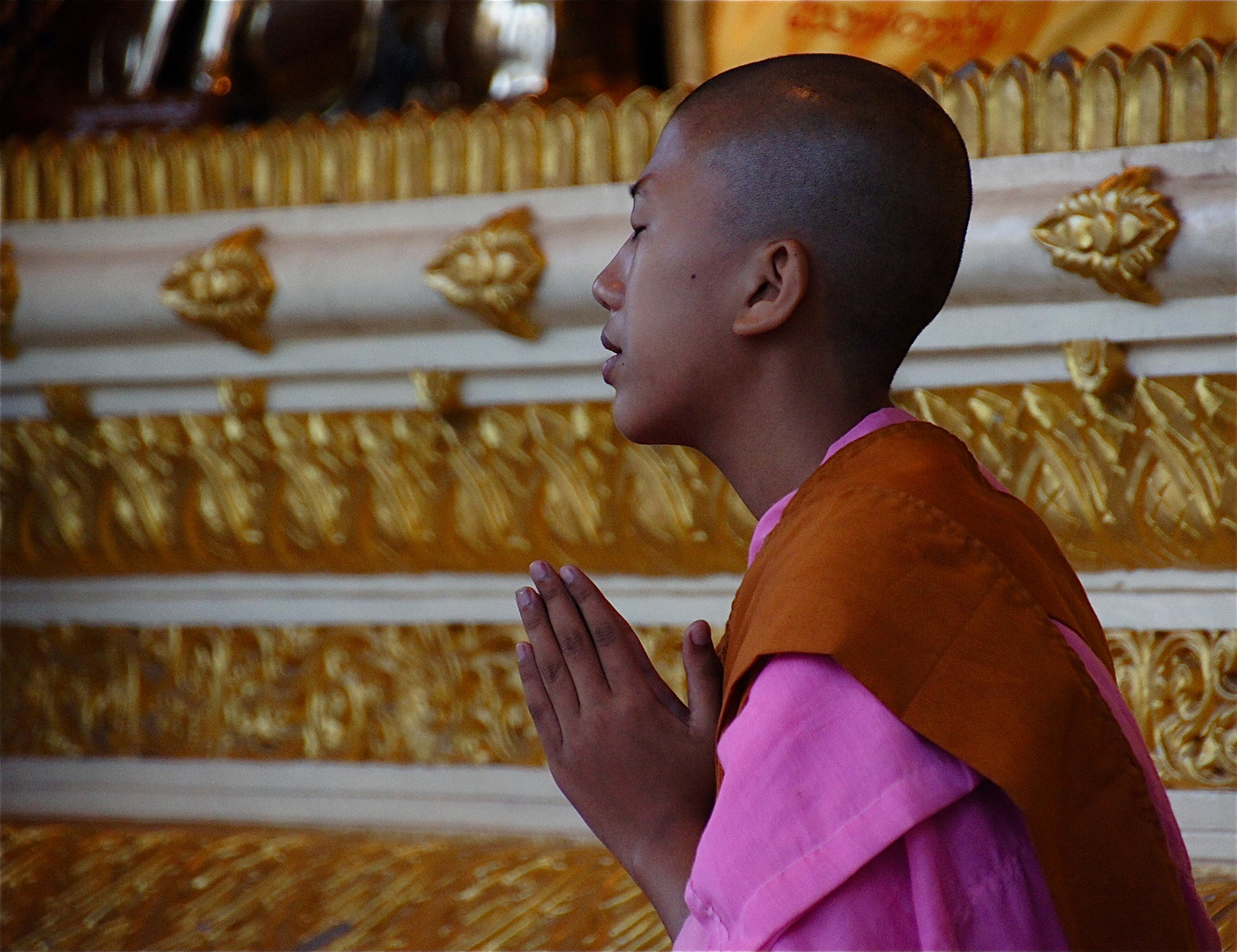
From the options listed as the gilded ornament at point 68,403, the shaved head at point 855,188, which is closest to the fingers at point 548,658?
the shaved head at point 855,188

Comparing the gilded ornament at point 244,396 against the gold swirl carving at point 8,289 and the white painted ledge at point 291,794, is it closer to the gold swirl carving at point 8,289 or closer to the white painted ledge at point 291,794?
the gold swirl carving at point 8,289

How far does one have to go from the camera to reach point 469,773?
1535mm

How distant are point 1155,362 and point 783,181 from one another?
0.64 meters

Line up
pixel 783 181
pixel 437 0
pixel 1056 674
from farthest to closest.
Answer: pixel 437 0 < pixel 783 181 < pixel 1056 674

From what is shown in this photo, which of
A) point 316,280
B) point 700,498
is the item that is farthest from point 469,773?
point 316,280

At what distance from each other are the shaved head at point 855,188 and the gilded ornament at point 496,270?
0.63 meters

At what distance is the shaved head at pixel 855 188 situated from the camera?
2.43 ft

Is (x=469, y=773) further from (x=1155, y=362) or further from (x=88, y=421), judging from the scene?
(x=1155, y=362)

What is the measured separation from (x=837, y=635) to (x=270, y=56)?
4.78 feet

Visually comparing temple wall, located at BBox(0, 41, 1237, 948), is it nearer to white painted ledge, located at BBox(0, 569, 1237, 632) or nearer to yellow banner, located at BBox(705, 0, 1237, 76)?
white painted ledge, located at BBox(0, 569, 1237, 632)

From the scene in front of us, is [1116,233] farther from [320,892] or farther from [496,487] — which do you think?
[320,892]

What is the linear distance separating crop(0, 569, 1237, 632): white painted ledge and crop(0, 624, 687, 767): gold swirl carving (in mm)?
16

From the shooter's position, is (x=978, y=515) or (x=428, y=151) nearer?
(x=978, y=515)

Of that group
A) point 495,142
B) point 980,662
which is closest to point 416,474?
point 495,142
